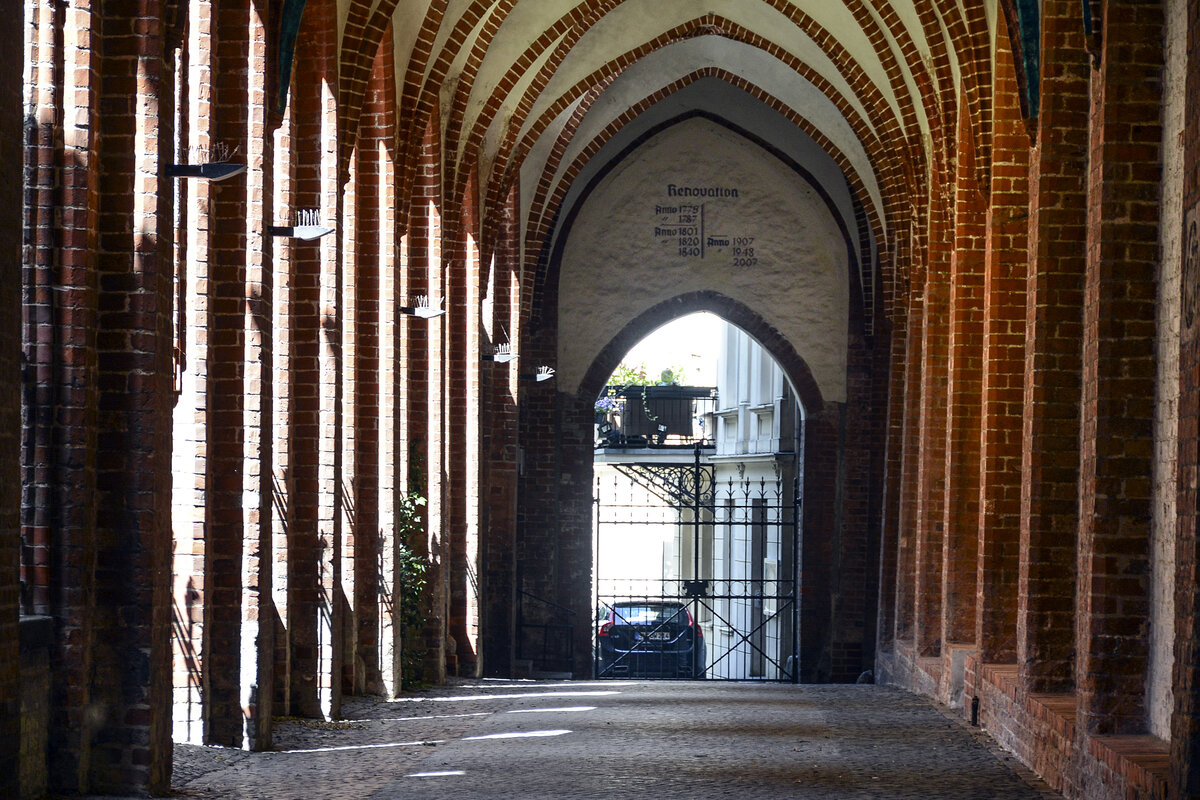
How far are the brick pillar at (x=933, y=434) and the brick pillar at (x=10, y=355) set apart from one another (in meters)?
9.52

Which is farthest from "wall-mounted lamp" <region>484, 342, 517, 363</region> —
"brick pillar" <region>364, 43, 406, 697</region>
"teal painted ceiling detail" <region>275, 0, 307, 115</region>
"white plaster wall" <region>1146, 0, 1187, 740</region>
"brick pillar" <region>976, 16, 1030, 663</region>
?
"white plaster wall" <region>1146, 0, 1187, 740</region>

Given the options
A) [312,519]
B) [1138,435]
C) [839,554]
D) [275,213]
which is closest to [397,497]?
[312,519]

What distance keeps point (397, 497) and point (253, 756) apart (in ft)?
15.6

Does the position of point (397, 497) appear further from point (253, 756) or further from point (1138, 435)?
point (1138, 435)

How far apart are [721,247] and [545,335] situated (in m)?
2.68

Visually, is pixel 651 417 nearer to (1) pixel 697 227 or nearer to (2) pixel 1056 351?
(1) pixel 697 227

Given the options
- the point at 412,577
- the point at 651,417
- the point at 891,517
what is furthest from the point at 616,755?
the point at 651,417

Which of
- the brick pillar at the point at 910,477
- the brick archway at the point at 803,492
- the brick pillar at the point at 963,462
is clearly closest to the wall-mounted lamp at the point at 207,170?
the brick pillar at the point at 963,462

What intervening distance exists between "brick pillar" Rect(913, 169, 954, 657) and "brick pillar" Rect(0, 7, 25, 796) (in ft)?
31.2

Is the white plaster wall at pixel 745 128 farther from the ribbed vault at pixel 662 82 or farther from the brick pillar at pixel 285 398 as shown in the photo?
the brick pillar at pixel 285 398

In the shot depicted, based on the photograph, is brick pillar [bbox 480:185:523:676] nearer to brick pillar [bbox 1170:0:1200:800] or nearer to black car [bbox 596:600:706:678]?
black car [bbox 596:600:706:678]

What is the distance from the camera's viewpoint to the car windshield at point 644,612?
2341 cm

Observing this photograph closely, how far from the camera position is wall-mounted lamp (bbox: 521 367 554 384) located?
2050cm

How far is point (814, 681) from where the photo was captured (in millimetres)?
21344
